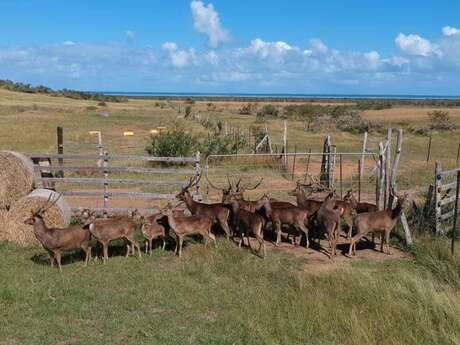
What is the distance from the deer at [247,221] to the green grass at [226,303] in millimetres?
843

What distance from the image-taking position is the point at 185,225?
1199 centimetres

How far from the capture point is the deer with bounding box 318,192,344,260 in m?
12.1

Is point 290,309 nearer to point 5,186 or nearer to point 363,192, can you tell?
point 5,186

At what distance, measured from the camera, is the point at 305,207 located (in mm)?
13492

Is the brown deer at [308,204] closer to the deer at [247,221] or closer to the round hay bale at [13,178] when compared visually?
the deer at [247,221]

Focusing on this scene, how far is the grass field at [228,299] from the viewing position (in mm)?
7820

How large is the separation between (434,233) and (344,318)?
5.94 meters

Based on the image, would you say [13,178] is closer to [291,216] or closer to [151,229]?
[151,229]

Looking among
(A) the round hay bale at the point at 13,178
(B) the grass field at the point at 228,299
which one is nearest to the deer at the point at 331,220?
(B) the grass field at the point at 228,299

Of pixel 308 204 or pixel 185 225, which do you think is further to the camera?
pixel 308 204

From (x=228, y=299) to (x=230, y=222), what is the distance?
4321mm

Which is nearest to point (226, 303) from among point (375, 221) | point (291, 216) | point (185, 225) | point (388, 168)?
point (185, 225)

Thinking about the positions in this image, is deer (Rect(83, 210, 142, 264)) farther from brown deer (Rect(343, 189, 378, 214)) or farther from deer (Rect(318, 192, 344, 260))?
brown deer (Rect(343, 189, 378, 214))

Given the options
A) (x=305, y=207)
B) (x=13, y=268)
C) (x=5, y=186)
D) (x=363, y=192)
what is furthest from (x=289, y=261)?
(x=363, y=192)
